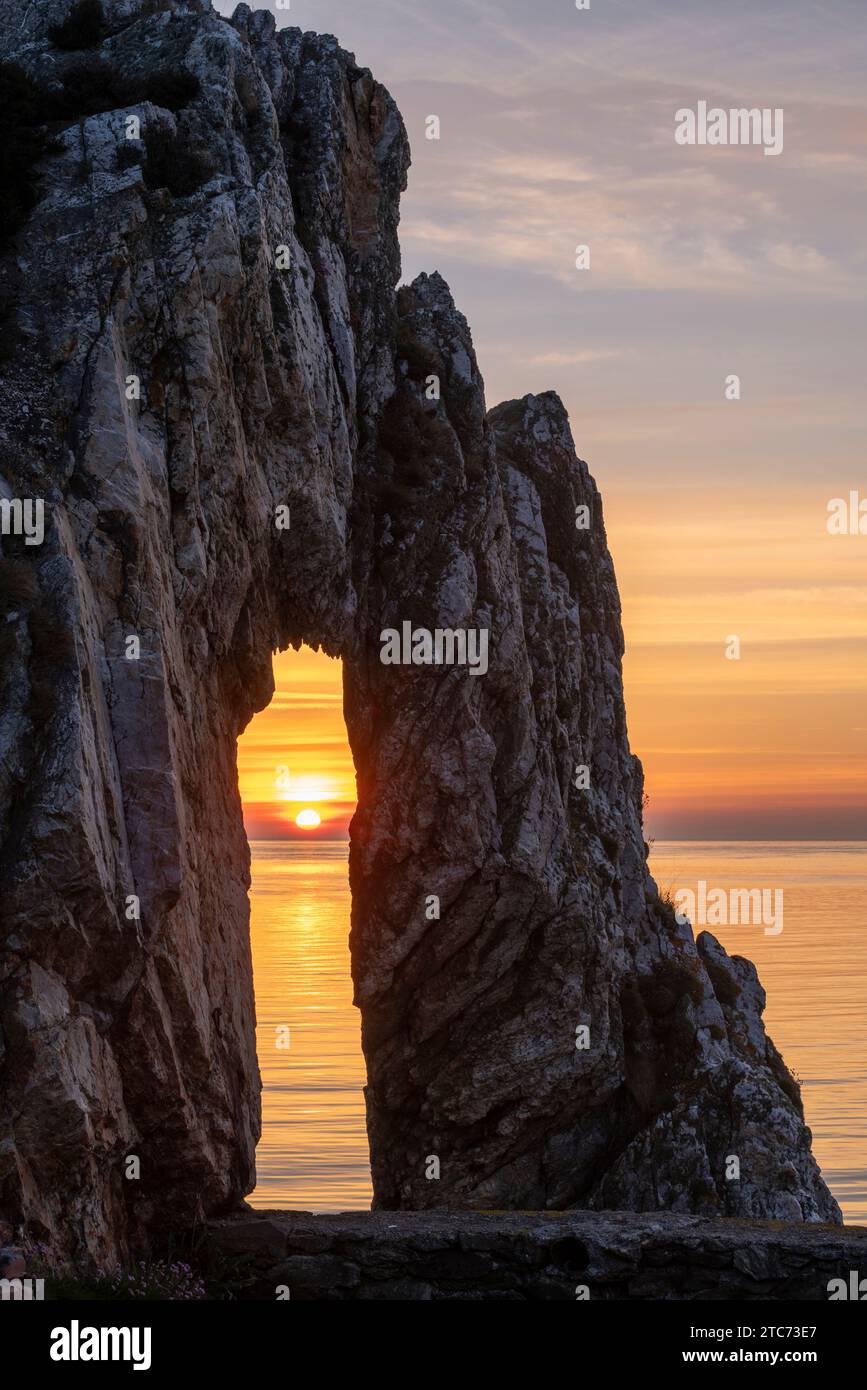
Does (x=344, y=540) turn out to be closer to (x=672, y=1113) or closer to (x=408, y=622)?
(x=408, y=622)

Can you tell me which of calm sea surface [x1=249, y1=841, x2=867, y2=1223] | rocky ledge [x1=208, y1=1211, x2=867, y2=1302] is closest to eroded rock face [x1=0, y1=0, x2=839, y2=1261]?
rocky ledge [x1=208, y1=1211, x2=867, y2=1302]

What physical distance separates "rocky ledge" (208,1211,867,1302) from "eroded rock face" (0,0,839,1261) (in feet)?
4.48

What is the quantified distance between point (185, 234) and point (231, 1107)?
11539mm

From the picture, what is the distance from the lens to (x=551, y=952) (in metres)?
33.2

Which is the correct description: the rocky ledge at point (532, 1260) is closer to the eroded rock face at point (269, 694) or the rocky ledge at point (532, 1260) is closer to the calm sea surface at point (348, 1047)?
the eroded rock face at point (269, 694)

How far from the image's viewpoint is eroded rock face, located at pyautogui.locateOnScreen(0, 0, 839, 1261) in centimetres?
1930

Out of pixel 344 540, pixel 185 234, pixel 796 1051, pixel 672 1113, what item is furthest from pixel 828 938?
pixel 185 234

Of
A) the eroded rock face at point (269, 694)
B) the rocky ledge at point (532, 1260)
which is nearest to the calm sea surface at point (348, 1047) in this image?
the eroded rock face at point (269, 694)

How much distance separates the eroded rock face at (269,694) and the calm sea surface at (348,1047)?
6.58 meters

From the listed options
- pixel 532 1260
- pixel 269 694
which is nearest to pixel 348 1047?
pixel 269 694

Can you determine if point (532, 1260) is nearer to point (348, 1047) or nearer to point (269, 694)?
point (269, 694)

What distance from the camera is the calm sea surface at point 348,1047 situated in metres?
42.0

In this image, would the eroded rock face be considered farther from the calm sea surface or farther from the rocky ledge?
the calm sea surface

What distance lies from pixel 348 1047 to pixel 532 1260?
34.9 m
